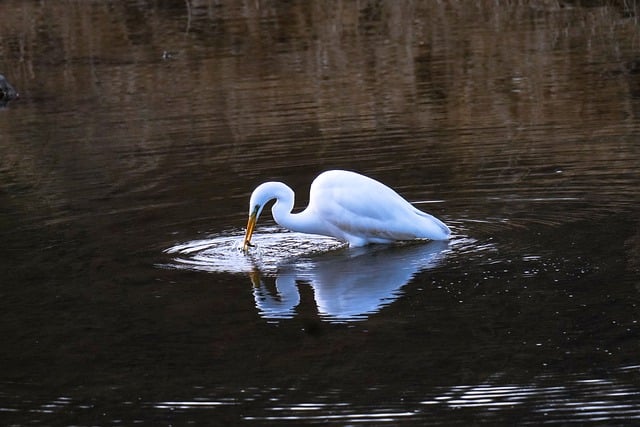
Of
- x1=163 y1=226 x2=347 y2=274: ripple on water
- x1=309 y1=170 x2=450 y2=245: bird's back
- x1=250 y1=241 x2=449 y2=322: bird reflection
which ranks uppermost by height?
x1=309 y1=170 x2=450 y2=245: bird's back

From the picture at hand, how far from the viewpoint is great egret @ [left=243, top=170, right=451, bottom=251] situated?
29.2 feet

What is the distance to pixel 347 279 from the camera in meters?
8.18

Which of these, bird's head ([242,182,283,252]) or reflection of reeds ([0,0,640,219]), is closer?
bird's head ([242,182,283,252])

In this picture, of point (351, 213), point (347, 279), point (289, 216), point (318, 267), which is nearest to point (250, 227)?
point (289, 216)

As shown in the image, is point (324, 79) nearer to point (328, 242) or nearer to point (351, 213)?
point (328, 242)

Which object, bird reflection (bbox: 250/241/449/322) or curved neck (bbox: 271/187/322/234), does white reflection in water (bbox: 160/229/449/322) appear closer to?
bird reflection (bbox: 250/241/449/322)

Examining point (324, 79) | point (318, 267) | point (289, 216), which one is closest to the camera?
point (318, 267)

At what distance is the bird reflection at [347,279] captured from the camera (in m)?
7.53

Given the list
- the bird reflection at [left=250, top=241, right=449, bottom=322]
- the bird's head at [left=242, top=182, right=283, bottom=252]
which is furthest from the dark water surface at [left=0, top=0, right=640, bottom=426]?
the bird's head at [left=242, top=182, right=283, bottom=252]

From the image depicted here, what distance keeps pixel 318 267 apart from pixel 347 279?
0.42 m

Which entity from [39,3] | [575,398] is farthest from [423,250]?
[39,3]

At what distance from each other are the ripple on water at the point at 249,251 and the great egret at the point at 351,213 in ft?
0.45

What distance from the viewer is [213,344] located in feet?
22.9

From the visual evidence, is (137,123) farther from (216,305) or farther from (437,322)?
(437,322)
